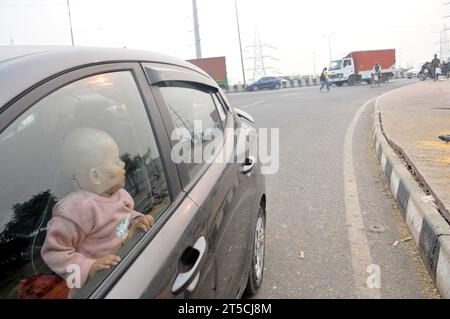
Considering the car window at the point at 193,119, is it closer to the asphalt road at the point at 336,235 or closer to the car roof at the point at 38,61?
the car roof at the point at 38,61

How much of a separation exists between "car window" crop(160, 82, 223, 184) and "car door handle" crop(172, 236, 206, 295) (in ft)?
1.37

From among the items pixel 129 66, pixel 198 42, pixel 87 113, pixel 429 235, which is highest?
pixel 198 42

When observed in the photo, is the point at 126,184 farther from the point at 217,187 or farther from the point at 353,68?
the point at 353,68

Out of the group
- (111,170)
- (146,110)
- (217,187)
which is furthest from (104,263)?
(217,187)

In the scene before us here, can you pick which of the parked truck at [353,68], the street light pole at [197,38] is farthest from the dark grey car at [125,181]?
the street light pole at [197,38]

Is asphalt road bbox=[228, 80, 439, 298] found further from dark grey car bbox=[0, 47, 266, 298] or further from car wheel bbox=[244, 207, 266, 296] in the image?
dark grey car bbox=[0, 47, 266, 298]

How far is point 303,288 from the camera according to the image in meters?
3.07

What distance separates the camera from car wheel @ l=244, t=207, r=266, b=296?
9.59 feet

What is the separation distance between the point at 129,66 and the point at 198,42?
39.3 meters

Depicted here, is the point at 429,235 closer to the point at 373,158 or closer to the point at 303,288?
the point at 303,288

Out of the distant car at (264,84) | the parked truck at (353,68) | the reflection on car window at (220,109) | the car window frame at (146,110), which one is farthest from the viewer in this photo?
the distant car at (264,84)

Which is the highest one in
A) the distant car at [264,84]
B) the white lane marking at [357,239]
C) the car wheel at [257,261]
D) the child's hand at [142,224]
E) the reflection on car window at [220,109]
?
the distant car at [264,84]

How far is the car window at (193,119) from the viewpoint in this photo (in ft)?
7.20

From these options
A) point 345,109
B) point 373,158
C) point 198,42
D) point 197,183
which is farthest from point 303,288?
point 198,42
